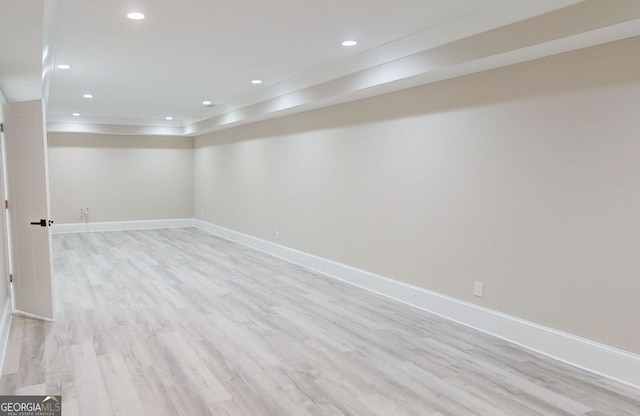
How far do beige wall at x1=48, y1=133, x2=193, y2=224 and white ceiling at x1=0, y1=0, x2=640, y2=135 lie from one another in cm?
386

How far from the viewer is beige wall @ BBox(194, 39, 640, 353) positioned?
2924 mm

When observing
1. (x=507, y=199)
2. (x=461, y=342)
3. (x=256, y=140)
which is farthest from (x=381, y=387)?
(x=256, y=140)

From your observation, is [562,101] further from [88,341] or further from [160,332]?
[88,341]

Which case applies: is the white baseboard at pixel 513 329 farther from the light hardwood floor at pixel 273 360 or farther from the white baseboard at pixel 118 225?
the white baseboard at pixel 118 225

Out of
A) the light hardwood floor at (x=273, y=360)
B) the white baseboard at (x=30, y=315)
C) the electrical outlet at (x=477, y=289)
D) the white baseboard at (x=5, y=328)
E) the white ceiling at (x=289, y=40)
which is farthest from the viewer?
the white baseboard at (x=30, y=315)

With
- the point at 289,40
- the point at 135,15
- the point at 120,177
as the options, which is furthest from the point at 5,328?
the point at 120,177

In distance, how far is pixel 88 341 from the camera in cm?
356

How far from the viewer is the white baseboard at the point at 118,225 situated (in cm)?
945

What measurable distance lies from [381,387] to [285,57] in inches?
128

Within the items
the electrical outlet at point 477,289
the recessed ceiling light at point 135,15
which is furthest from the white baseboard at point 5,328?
the electrical outlet at point 477,289

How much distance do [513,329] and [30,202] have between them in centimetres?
435

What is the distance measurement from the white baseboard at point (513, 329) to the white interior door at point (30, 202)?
3.22 metres

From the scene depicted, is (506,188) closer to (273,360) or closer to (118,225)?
(273,360)

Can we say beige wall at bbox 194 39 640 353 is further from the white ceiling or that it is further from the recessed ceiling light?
the recessed ceiling light
